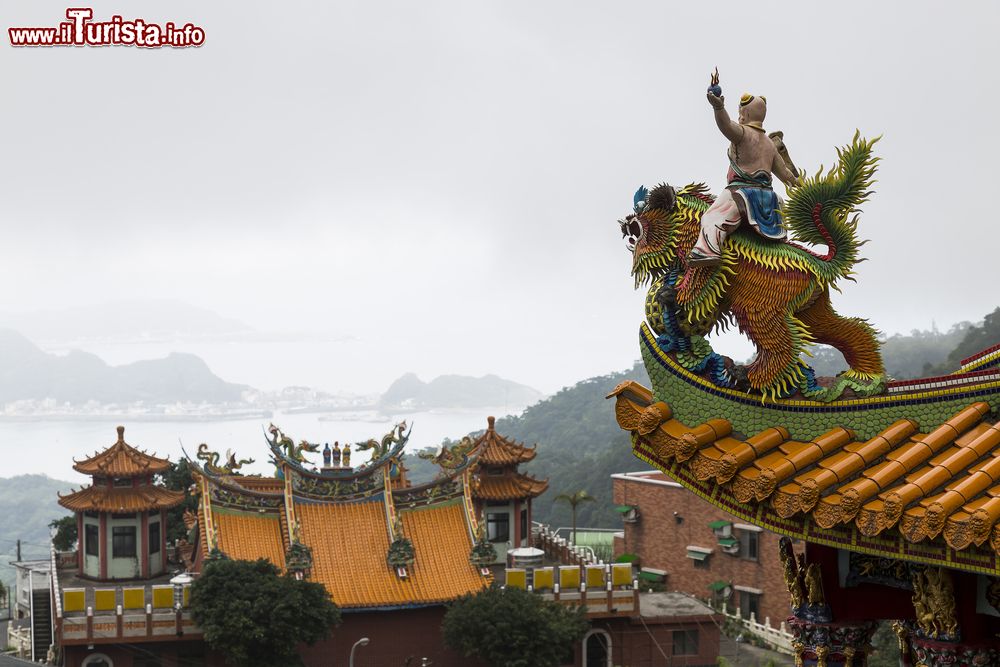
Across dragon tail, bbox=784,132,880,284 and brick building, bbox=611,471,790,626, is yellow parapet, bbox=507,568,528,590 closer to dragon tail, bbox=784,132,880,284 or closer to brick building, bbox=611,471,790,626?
brick building, bbox=611,471,790,626

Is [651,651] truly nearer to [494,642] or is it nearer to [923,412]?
[494,642]

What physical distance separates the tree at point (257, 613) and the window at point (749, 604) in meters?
13.8

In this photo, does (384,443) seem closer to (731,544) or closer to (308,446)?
(308,446)

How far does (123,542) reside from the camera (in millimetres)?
29484

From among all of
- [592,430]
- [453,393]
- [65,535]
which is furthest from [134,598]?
[453,393]

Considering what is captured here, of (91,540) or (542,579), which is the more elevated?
(91,540)

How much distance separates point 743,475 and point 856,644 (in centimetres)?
133

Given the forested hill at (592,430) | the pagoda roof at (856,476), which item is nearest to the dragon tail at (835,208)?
the pagoda roof at (856,476)

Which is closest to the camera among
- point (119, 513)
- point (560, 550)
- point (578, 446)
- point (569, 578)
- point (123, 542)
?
point (569, 578)

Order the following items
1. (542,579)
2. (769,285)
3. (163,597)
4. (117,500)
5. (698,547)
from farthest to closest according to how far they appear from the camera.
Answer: (698,547) < (117,500) < (542,579) < (163,597) < (769,285)

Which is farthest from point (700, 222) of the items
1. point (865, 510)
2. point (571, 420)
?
point (571, 420)

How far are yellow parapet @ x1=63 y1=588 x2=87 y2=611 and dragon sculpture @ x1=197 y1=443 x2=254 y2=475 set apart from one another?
12.7 ft

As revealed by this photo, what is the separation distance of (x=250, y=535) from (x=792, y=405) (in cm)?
2116

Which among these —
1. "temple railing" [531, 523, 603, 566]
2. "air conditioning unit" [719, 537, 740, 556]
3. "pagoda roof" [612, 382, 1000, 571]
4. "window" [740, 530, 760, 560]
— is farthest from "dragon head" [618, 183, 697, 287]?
"air conditioning unit" [719, 537, 740, 556]
